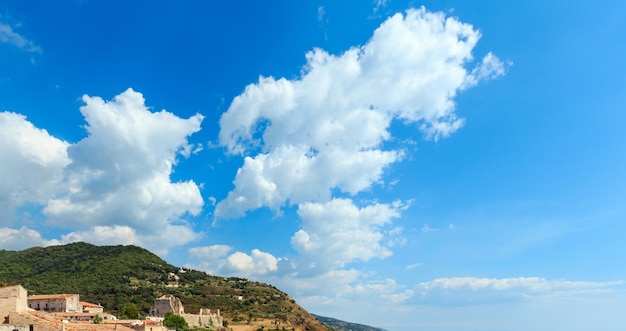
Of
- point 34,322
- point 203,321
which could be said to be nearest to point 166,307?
point 203,321

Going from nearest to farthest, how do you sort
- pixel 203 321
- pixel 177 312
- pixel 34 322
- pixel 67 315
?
pixel 34 322
pixel 67 315
pixel 177 312
pixel 203 321

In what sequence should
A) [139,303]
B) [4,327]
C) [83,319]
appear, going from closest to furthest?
1. [4,327]
2. [83,319]
3. [139,303]

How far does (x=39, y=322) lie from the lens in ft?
94.8

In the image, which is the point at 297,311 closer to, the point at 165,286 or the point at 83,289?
the point at 165,286

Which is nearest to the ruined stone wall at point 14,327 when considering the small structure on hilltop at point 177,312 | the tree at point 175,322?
the tree at point 175,322

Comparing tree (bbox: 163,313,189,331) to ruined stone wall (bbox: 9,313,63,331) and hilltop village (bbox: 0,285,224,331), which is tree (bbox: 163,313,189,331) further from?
ruined stone wall (bbox: 9,313,63,331)

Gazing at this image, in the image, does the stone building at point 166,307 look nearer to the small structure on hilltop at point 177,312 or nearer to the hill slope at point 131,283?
the small structure on hilltop at point 177,312

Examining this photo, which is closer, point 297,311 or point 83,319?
point 83,319

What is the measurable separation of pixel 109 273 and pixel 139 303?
102 feet

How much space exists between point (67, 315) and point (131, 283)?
65.9m

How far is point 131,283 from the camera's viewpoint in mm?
116250

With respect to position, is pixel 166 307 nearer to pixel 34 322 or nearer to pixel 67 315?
pixel 67 315

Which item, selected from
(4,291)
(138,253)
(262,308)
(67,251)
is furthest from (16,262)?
(4,291)

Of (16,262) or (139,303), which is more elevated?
(16,262)
